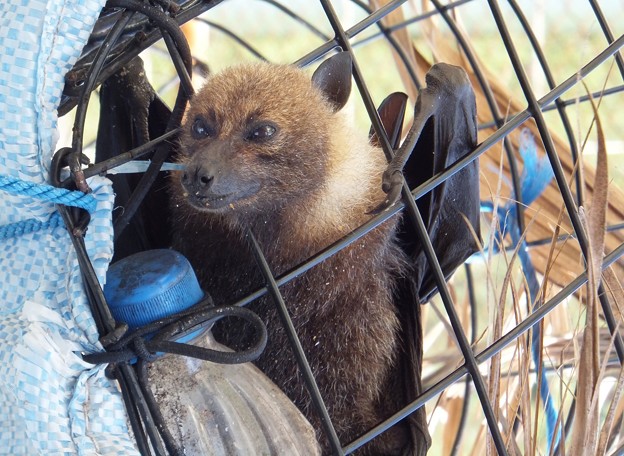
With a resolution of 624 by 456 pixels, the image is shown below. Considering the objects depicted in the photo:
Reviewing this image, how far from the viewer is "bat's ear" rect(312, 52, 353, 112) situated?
92 centimetres

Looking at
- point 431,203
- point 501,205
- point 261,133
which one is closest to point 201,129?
point 261,133

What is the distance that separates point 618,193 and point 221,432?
0.85m

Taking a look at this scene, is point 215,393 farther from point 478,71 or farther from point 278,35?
point 278,35

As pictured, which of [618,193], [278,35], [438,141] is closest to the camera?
[438,141]

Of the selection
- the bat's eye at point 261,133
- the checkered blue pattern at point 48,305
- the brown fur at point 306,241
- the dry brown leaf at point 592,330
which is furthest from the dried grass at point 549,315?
the checkered blue pattern at point 48,305

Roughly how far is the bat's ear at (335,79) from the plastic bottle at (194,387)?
34 cm

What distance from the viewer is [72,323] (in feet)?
2.02

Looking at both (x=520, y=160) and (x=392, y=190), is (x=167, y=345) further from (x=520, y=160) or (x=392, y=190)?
(x=520, y=160)

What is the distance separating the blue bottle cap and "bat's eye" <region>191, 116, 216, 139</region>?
27 cm

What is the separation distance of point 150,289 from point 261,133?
319 mm

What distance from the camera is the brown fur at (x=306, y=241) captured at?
0.92 metres

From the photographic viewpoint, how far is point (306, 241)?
0.96 meters

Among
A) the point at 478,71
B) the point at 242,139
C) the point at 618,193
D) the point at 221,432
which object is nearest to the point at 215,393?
the point at 221,432

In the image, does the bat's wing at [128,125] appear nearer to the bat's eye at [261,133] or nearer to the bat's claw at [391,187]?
the bat's eye at [261,133]
